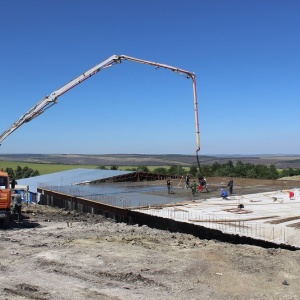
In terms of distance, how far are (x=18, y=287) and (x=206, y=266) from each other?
5.25m

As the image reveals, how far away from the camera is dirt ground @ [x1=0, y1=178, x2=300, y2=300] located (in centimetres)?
965

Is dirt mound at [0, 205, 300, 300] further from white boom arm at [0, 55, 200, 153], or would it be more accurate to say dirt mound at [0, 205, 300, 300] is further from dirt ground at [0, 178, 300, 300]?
white boom arm at [0, 55, 200, 153]

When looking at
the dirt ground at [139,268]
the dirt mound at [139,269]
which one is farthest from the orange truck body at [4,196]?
the dirt mound at [139,269]

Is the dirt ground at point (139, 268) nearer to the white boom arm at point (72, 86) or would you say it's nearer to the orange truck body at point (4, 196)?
the orange truck body at point (4, 196)

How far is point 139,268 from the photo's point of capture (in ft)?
38.5

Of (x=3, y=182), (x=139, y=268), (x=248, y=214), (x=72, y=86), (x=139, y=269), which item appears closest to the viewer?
(x=139, y=269)

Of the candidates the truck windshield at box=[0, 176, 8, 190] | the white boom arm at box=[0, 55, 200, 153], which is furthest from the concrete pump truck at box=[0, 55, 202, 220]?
the truck windshield at box=[0, 176, 8, 190]

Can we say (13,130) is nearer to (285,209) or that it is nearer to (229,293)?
(285,209)

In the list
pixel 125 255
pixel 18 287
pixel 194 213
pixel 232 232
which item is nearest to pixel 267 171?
pixel 194 213

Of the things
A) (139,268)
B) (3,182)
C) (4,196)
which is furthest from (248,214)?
Answer: (3,182)

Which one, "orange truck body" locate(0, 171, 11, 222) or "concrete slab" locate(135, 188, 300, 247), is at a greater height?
"orange truck body" locate(0, 171, 11, 222)

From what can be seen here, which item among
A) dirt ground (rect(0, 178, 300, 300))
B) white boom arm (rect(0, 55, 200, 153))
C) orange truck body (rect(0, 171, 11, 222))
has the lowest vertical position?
dirt ground (rect(0, 178, 300, 300))

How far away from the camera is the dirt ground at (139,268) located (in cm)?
965

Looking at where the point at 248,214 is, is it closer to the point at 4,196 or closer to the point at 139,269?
the point at 139,269
